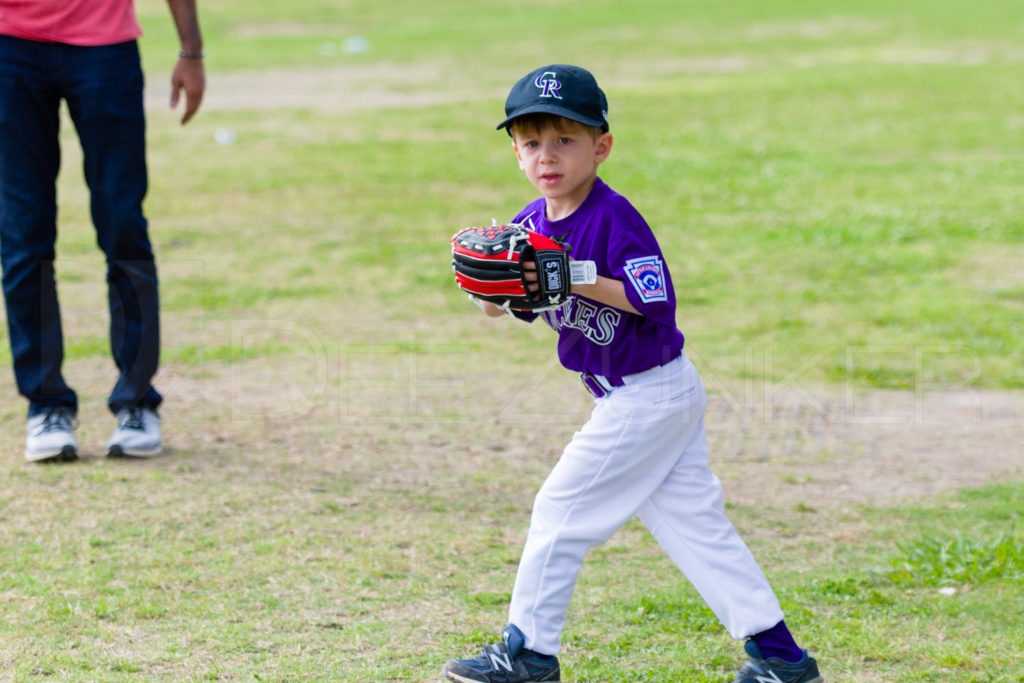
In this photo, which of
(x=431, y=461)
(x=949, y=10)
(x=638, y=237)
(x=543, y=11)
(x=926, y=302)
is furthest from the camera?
(x=543, y=11)

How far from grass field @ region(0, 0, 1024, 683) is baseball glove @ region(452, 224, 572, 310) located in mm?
996

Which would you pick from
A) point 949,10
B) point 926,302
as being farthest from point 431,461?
point 949,10

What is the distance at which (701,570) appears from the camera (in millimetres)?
3002

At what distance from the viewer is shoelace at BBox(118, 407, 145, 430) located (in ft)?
15.7

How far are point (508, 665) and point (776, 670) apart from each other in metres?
0.65

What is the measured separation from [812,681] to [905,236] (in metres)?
6.46

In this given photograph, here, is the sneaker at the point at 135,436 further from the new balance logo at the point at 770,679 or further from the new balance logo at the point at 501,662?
the new balance logo at the point at 770,679

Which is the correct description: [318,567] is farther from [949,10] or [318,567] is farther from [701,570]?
[949,10]

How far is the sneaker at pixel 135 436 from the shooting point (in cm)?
474

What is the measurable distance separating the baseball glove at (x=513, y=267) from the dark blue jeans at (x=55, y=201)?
225cm

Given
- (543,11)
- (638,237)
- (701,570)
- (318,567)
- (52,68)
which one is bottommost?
(318,567)

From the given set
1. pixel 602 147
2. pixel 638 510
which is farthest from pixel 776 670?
pixel 602 147

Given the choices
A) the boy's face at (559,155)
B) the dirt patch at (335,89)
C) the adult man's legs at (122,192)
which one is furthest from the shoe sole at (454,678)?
the dirt patch at (335,89)

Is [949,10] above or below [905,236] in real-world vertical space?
above
